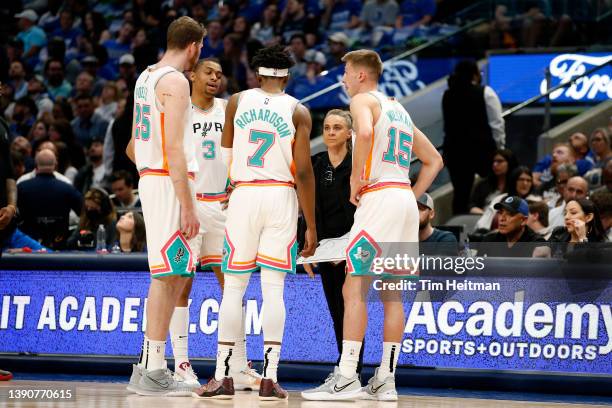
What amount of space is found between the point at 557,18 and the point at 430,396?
8954 millimetres

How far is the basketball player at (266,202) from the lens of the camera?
24.7 feet

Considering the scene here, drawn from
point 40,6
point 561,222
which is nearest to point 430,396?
point 561,222

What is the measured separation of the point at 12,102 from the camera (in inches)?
728

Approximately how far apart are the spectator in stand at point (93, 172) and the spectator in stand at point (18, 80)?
4126 mm

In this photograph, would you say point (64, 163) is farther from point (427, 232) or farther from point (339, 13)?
point (427, 232)

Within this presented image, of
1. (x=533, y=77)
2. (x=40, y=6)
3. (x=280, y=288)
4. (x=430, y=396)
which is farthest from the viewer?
(x=40, y=6)

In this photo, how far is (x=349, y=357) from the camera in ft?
24.7

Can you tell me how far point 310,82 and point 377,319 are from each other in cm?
730

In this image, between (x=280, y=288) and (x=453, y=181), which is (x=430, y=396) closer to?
(x=280, y=288)

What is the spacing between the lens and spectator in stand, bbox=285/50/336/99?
15648mm

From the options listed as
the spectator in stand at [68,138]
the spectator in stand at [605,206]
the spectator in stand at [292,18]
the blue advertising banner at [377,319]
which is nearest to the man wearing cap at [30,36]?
the spectator in stand at [292,18]

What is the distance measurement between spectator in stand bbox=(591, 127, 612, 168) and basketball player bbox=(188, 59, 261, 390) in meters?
5.64

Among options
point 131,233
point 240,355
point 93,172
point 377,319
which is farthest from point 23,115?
point 240,355

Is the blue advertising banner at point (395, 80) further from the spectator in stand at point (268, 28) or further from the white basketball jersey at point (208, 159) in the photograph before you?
the white basketball jersey at point (208, 159)
